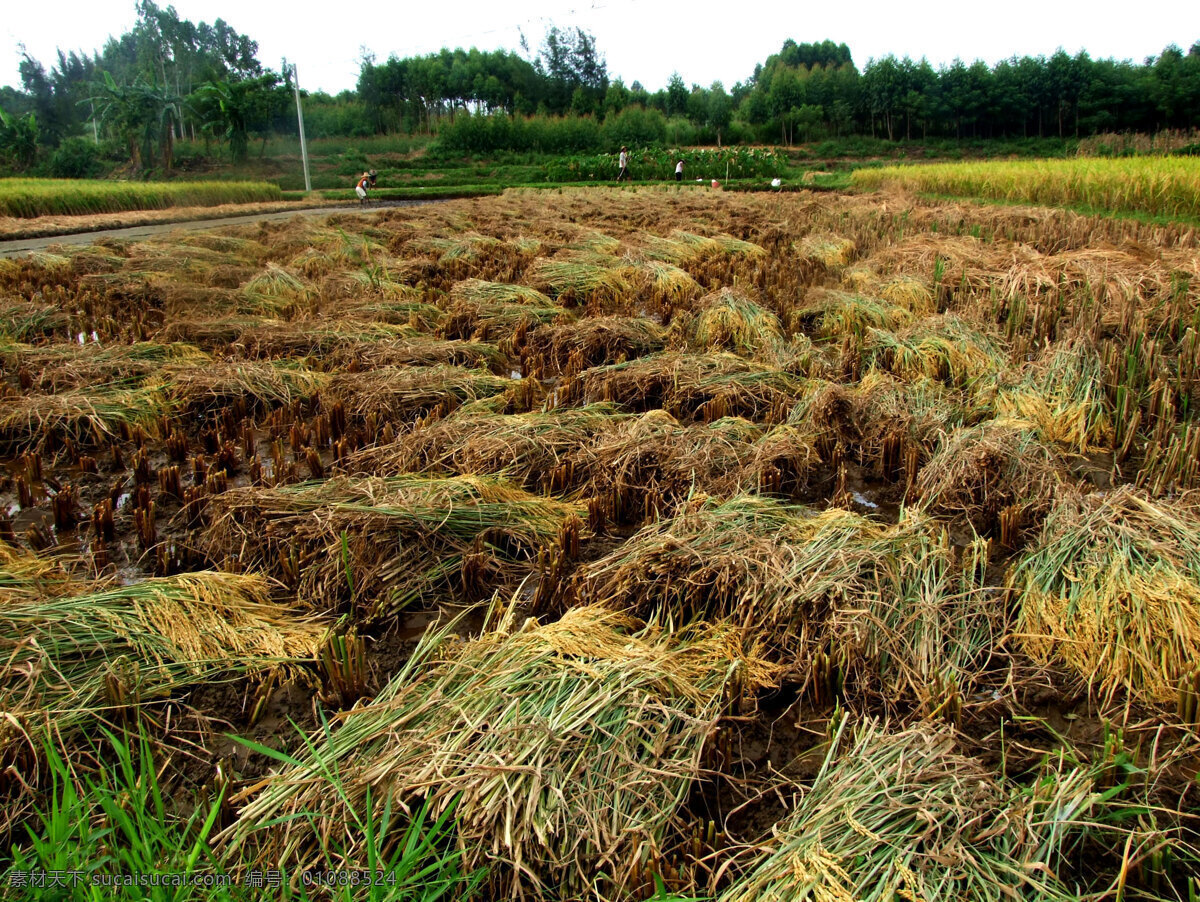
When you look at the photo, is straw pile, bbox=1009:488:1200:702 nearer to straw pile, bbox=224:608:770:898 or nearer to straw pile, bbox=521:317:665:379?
straw pile, bbox=224:608:770:898

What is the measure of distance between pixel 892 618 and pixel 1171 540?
973mm

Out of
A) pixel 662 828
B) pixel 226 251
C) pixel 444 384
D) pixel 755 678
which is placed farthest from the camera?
pixel 226 251

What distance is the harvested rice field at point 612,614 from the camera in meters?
1.47

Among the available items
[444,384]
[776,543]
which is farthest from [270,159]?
[776,543]

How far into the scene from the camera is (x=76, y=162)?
35.1m

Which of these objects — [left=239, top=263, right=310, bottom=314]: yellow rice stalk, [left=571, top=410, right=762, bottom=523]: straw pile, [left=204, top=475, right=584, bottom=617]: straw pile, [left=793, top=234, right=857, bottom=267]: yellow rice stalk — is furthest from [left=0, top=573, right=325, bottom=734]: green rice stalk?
[left=793, top=234, right=857, bottom=267]: yellow rice stalk

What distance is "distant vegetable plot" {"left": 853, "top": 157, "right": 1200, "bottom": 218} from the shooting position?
381 inches

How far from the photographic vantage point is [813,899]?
1371 millimetres

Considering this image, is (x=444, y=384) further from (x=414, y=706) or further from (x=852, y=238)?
(x=852, y=238)

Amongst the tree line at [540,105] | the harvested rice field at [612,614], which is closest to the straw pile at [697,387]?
the harvested rice field at [612,614]

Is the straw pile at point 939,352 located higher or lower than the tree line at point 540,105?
lower

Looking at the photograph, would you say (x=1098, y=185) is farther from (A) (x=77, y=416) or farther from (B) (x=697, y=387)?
(A) (x=77, y=416)

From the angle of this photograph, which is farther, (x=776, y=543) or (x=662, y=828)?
(x=776, y=543)

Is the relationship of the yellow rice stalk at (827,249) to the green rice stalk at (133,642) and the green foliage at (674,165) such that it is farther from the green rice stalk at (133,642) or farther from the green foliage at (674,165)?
the green foliage at (674,165)
